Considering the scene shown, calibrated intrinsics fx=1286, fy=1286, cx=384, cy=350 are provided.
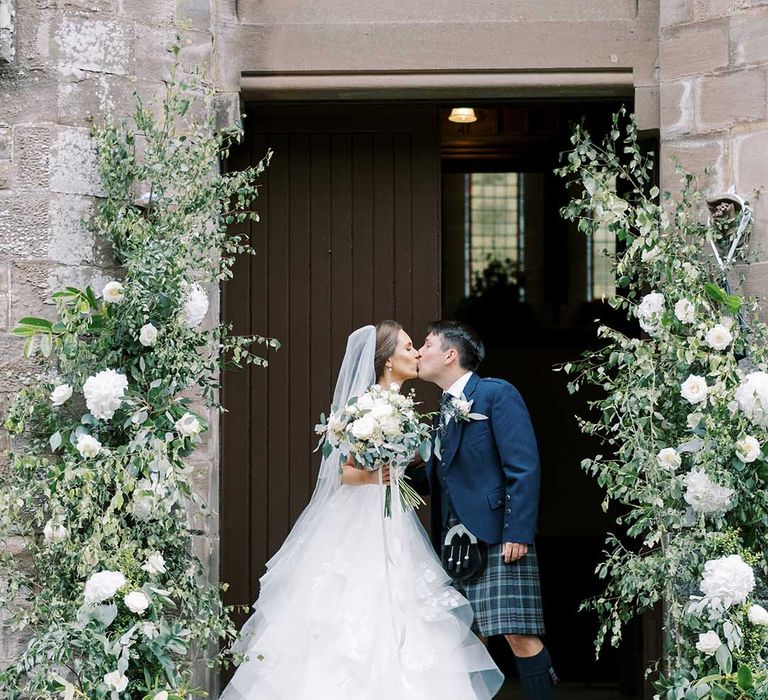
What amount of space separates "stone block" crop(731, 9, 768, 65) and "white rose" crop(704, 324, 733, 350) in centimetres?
127

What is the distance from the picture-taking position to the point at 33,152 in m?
5.21

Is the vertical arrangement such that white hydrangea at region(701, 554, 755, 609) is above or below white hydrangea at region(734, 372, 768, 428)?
below

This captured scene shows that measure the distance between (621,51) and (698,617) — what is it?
98.6 inches

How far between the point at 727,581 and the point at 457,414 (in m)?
1.34

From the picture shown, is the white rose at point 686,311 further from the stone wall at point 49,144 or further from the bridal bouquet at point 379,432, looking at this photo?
the stone wall at point 49,144

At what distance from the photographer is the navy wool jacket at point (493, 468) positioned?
523cm

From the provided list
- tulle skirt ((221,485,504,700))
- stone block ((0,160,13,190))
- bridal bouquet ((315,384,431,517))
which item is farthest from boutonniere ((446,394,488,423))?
stone block ((0,160,13,190))

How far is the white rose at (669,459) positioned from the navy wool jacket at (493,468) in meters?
0.68

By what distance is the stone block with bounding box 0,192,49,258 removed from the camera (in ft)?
17.0

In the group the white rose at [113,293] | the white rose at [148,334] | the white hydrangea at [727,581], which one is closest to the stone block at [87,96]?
the white rose at [113,293]

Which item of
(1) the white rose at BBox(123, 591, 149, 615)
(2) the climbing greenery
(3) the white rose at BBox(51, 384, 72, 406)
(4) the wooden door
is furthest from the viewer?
(4) the wooden door

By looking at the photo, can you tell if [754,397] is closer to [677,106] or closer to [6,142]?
[677,106]

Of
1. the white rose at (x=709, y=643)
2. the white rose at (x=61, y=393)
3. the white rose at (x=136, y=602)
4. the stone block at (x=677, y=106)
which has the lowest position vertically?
the white rose at (x=709, y=643)

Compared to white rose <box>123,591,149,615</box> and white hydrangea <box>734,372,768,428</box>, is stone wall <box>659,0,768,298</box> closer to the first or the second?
white hydrangea <box>734,372,768,428</box>
